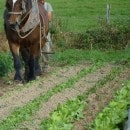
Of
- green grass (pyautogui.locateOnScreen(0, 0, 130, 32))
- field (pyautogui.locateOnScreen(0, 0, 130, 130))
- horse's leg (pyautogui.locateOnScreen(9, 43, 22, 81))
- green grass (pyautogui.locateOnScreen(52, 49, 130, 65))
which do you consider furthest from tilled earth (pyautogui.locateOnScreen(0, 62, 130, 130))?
green grass (pyautogui.locateOnScreen(0, 0, 130, 32))

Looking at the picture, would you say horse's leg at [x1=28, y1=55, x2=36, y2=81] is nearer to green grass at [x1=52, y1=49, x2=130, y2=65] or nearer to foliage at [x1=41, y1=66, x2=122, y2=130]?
green grass at [x1=52, y1=49, x2=130, y2=65]

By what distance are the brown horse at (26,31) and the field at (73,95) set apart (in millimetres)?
422

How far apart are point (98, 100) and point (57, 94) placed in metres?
1.25

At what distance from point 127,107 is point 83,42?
38.9 feet

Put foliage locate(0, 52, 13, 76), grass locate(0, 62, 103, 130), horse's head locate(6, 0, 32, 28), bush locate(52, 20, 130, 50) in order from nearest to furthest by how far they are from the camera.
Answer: grass locate(0, 62, 103, 130) < horse's head locate(6, 0, 32, 28) < foliage locate(0, 52, 13, 76) < bush locate(52, 20, 130, 50)

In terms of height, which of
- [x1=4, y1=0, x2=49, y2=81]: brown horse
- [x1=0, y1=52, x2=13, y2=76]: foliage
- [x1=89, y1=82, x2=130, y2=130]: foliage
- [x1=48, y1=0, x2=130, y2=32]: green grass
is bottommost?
[x1=48, y1=0, x2=130, y2=32]: green grass

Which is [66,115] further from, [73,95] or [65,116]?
[73,95]

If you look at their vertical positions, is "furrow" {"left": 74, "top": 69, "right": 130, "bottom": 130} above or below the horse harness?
below

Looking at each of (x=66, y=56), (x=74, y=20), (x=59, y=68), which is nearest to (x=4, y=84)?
(x=59, y=68)

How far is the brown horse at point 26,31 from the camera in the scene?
12711 millimetres

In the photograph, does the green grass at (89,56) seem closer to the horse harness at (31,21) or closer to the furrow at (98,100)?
the furrow at (98,100)

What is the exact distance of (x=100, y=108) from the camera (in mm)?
9555

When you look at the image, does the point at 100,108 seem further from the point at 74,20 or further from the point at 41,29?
the point at 74,20

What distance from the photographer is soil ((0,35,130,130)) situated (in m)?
9.16
